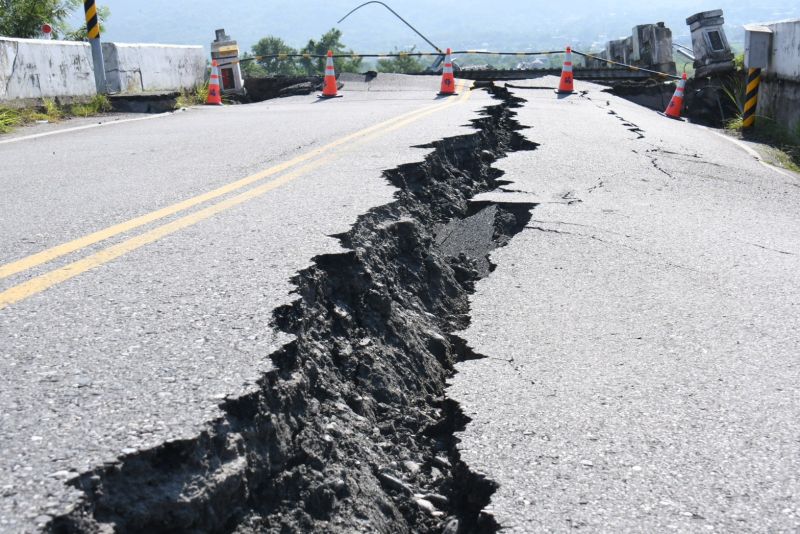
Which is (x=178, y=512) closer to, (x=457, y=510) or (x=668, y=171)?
(x=457, y=510)

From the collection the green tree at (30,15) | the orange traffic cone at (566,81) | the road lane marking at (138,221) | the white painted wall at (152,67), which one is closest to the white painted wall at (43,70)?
the white painted wall at (152,67)

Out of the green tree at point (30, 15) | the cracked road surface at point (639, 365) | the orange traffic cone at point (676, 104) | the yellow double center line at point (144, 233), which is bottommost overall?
the cracked road surface at point (639, 365)

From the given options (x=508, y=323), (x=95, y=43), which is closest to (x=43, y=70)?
(x=95, y=43)

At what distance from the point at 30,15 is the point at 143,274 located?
87.3 feet

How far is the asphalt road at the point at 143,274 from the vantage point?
7.91ft

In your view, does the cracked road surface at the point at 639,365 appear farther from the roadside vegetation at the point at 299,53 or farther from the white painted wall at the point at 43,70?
the roadside vegetation at the point at 299,53

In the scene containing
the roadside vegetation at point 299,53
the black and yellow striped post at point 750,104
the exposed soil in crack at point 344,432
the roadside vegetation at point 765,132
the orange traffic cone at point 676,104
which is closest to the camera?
the exposed soil in crack at point 344,432

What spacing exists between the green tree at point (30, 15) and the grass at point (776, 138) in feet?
65.2

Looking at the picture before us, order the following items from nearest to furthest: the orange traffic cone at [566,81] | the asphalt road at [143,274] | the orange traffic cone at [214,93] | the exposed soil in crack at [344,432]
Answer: the exposed soil in crack at [344,432], the asphalt road at [143,274], the orange traffic cone at [214,93], the orange traffic cone at [566,81]

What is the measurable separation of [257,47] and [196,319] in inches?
3898

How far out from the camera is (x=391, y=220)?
17.4 feet

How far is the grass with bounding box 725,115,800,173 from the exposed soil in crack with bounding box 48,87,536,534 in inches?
295

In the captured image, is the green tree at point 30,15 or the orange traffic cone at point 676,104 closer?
the orange traffic cone at point 676,104

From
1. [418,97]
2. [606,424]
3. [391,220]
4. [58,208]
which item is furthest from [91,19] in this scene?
[606,424]
